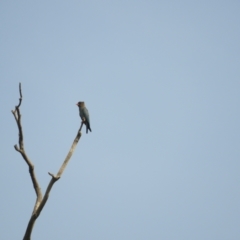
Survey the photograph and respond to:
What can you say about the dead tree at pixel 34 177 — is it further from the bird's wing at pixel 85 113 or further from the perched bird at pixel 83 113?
the bird's wing at pixel 85 113

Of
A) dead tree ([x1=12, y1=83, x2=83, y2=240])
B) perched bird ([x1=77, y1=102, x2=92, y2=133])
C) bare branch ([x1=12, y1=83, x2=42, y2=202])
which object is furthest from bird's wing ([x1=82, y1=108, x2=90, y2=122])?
bare branch ([x1=12, y1=83, x2=42, y2=202])

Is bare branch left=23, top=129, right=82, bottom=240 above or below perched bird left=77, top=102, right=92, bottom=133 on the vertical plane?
below

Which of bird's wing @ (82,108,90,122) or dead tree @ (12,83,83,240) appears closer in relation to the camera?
dead tree @ (12,83,83,240)

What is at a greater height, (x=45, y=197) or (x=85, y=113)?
(x=85, y=113)

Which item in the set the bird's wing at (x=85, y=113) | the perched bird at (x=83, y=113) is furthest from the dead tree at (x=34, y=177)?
the bird's wing at (x=85, y=113)

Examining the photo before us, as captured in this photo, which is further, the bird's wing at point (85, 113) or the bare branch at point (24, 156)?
the bird's wing at point (85, 113)

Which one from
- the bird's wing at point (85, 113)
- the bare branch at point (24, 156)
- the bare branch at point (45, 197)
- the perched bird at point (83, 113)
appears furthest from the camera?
the bird's wing at point (85, 113)

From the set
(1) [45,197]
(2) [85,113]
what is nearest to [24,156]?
(1) [45,197]

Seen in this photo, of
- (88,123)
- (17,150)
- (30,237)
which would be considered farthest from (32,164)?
(88,123)

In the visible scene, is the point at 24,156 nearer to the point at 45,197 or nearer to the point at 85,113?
the point at 45,197

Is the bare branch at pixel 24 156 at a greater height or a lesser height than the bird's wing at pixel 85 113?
lesser

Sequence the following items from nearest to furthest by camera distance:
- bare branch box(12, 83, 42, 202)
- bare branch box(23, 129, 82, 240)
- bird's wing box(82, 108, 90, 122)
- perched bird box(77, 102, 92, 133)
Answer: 1. bare branch box(23, 129, 82, 240)
2. bare branch box(12, 83, 42, 202)
3. perched bird box(77, 102, 92, 133)
4. bird's wing box(82, 108, 90, 122)

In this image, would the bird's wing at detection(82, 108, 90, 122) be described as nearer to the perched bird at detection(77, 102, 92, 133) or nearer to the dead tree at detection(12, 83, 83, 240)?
the perched bird at detection(77, 102, 92, 133)

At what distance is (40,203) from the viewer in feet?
19.4
